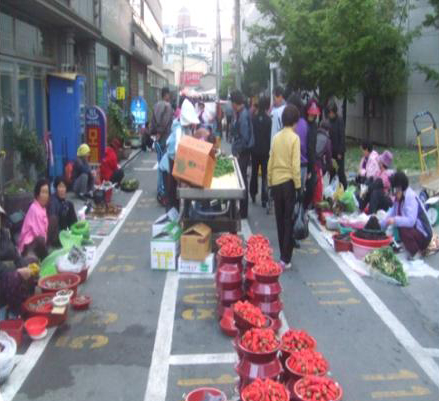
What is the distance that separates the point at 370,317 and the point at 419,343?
0.68m

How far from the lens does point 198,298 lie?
6.42 m

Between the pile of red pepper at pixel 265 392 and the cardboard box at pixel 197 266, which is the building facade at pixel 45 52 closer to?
the cardboard box at pixel 197 266

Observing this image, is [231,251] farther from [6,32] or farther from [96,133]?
[96,133]

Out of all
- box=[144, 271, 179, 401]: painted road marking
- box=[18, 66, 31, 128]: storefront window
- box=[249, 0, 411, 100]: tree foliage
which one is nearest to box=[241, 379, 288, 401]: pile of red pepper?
box=[144, 271, 179, 401]: painted road marking

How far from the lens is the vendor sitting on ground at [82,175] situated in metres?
11.1

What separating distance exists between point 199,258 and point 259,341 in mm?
3224

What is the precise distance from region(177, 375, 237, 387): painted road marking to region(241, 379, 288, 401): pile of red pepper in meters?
1.19

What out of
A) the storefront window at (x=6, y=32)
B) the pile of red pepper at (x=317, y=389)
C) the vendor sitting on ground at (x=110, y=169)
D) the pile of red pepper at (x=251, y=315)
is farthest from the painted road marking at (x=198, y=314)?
the vendor sitting on ground at (x=110, y=169)

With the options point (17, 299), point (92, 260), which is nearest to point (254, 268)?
point (17, 299)

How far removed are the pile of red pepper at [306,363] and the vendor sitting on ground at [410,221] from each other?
13.5 feet

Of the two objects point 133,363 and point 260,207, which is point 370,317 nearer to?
point 133,363

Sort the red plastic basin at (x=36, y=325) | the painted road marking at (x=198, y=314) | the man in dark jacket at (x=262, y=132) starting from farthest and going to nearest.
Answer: the man in dark jacket at (x=262, y=132) < the painted road marking at (x=198, y=314) < the red plastic basin at (x=36, y=325)

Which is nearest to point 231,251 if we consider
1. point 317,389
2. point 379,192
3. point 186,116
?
point 317,389

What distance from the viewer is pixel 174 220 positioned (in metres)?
7.72
